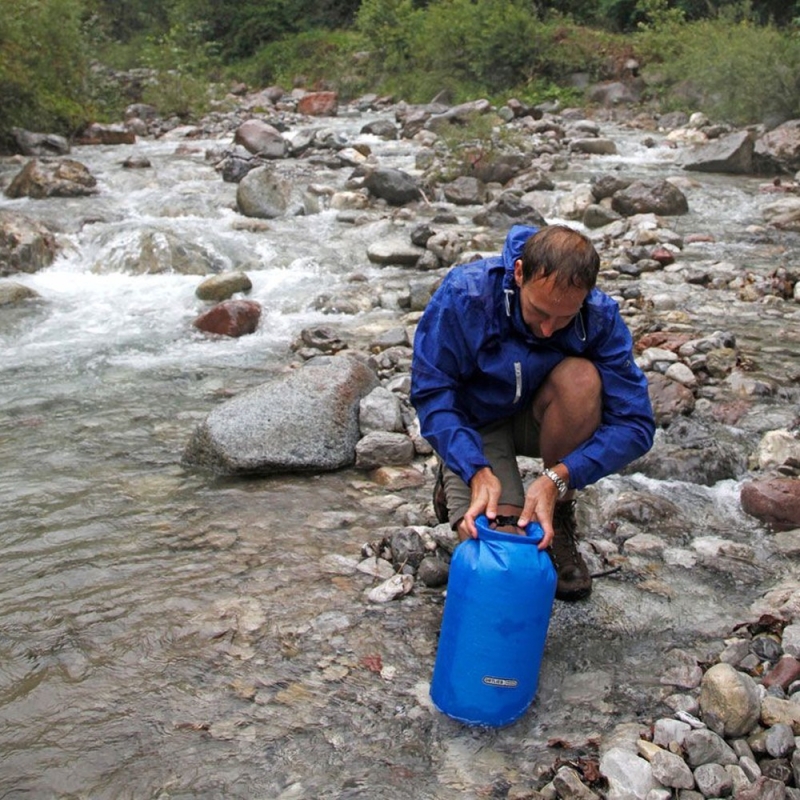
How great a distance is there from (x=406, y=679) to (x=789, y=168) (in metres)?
11.2

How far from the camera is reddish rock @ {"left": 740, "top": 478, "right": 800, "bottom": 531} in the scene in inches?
143

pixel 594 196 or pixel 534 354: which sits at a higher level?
pixel 534 354

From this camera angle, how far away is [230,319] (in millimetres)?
6664

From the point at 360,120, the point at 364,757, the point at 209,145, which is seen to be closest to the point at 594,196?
the point at 209,145

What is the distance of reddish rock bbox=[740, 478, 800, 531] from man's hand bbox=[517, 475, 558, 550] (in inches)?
56.8

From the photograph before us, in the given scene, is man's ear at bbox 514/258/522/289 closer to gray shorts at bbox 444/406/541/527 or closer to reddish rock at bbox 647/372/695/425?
gray shorts at bbox 444/406/541/527

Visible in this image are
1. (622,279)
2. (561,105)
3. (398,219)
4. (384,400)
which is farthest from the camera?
(561,105)

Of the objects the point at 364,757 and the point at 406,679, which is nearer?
the point at 364,757

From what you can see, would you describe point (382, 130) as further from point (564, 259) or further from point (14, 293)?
point (564, 259)

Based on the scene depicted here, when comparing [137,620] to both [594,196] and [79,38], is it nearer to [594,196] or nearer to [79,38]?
A: [594,196]

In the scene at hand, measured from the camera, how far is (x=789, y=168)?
470 inches

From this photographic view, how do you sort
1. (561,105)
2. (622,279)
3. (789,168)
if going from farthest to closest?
1. (561,105)
2. (789,168)
3. (622,279)

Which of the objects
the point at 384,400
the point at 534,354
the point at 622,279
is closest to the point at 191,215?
the point at 622,279

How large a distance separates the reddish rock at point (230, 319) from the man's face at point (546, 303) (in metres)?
4.28
